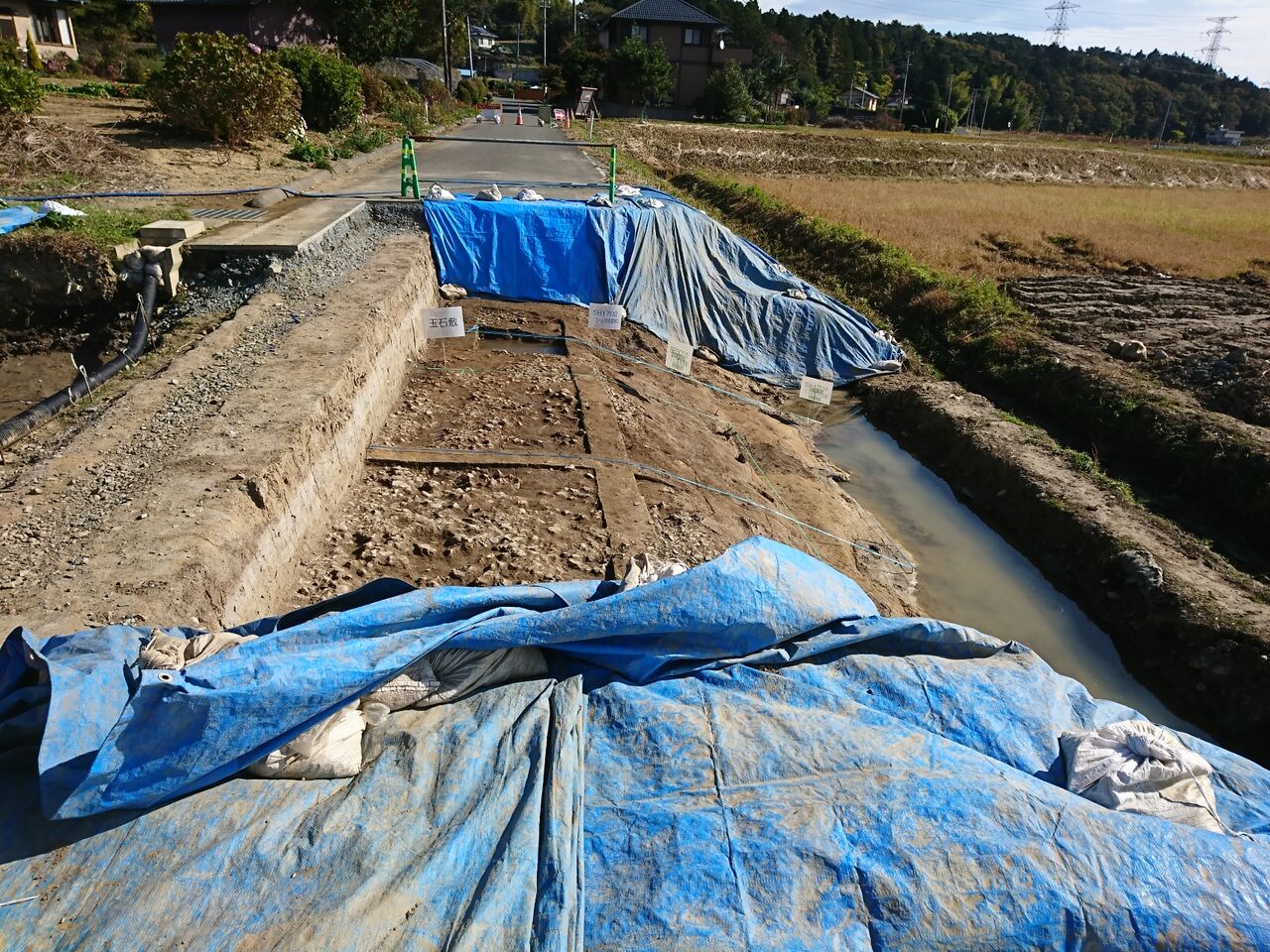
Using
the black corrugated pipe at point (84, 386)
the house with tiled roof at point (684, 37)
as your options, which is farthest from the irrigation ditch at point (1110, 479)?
the house with tiled roof at point (684, 37)

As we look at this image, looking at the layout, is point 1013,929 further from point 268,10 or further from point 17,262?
point 268,10

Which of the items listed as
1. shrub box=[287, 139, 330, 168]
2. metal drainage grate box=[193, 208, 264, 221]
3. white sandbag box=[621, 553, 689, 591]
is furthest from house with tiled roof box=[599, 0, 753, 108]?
white sandbag box=[621, 553, 689, 591]

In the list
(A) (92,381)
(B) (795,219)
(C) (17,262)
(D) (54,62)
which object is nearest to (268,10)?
(D) (54,62)

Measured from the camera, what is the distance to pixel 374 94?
21.8 metres

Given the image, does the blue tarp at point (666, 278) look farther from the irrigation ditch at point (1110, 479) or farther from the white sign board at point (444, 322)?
the white sign board at point (444, 322)

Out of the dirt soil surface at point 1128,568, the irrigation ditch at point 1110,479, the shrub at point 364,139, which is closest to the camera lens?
the dirt soil surface at point 1128,568

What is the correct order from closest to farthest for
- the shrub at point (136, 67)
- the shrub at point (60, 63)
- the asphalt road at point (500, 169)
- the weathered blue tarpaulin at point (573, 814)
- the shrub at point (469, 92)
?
the weathered blue tarpaulin at point (573, 814) < the asphalt road at point (500, 169) < the shrub at point (136, 67) < the shrub at point (60, 63) < the shrub at point (469, 92)

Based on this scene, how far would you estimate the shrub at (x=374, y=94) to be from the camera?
21.6 metres

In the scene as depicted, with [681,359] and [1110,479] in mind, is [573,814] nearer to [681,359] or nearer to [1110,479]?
[681,359]

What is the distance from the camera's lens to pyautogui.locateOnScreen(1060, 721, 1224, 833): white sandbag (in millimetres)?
2383

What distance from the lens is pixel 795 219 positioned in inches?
646

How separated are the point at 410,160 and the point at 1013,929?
33.2ft

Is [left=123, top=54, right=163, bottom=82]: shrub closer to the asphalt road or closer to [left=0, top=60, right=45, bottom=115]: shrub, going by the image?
the asphalt road

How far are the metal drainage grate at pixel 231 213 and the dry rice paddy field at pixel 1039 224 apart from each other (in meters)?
11.5
